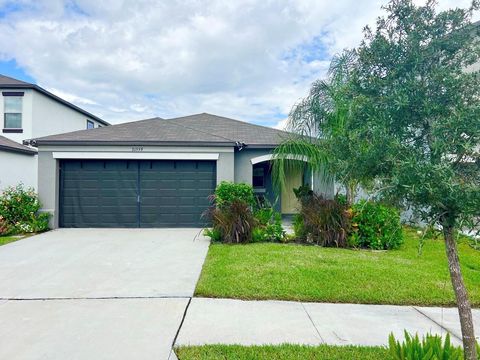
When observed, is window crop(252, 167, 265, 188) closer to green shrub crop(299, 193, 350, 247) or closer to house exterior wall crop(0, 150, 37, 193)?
green shrub crop(299, 193, 350, 247)

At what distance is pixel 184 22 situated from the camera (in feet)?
38.7

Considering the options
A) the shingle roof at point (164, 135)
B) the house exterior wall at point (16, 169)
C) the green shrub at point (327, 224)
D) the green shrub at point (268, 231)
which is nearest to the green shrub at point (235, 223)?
the green shrub at point (268, 231)

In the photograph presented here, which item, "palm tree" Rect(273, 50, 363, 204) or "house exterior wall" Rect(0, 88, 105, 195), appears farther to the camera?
"house exterior wall" Rect(0, 88, 105, 195)

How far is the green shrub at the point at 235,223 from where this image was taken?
26.2 ft

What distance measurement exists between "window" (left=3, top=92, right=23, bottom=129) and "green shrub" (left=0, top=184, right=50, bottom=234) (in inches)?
296

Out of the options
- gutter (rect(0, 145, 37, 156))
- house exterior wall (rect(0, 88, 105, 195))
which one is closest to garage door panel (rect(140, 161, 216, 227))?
gutter (rect(0, 145, 37, 156))

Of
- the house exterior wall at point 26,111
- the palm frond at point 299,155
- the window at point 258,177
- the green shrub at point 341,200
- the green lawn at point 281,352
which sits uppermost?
the house exterior wall at point 26,111

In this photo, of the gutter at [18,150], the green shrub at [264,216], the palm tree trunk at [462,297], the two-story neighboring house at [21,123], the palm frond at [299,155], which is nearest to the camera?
the palm tree trunk at [462,297]

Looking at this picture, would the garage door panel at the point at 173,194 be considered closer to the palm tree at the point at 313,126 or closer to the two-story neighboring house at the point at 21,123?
the palm tree at the point at 313,126

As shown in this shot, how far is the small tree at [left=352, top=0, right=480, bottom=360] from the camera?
2.21 meters

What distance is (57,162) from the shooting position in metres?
10.3

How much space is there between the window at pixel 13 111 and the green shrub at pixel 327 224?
1577 cm

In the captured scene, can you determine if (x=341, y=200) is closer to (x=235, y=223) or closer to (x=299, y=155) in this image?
(x=299, y=155)


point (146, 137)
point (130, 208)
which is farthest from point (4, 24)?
point (130, 208)
